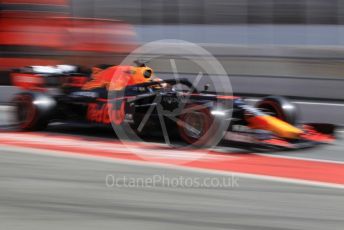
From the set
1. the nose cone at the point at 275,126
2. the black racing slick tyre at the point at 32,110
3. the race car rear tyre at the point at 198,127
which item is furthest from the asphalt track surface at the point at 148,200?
the black racing slick tyre at the point at 32,110

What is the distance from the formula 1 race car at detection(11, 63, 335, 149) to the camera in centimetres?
881

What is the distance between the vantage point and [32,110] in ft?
33.7

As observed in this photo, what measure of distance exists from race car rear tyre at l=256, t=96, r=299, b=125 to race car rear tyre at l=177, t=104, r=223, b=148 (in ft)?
3.73

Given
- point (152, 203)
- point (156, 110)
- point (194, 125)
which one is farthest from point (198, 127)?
point (152, 203)

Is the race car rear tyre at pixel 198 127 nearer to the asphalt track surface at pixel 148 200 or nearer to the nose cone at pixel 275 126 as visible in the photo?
the nose cone at pixel 275 126

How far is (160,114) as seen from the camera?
9148mm

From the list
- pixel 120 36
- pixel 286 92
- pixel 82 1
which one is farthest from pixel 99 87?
pixel 82 1

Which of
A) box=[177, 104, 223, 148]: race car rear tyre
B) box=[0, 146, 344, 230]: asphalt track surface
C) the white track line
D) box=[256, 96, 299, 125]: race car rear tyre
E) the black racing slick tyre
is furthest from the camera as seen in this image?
the black racing slick tyre

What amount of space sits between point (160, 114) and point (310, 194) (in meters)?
3.20

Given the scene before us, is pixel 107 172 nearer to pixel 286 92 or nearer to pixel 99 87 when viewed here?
pixel 99 87

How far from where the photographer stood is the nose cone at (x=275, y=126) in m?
8.83

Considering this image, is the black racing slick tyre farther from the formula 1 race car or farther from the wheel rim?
the wheel rim

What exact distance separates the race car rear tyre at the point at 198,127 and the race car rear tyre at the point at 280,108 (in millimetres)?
1138

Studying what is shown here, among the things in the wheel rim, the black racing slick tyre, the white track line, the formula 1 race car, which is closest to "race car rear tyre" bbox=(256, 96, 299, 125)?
the formula 1 race car
